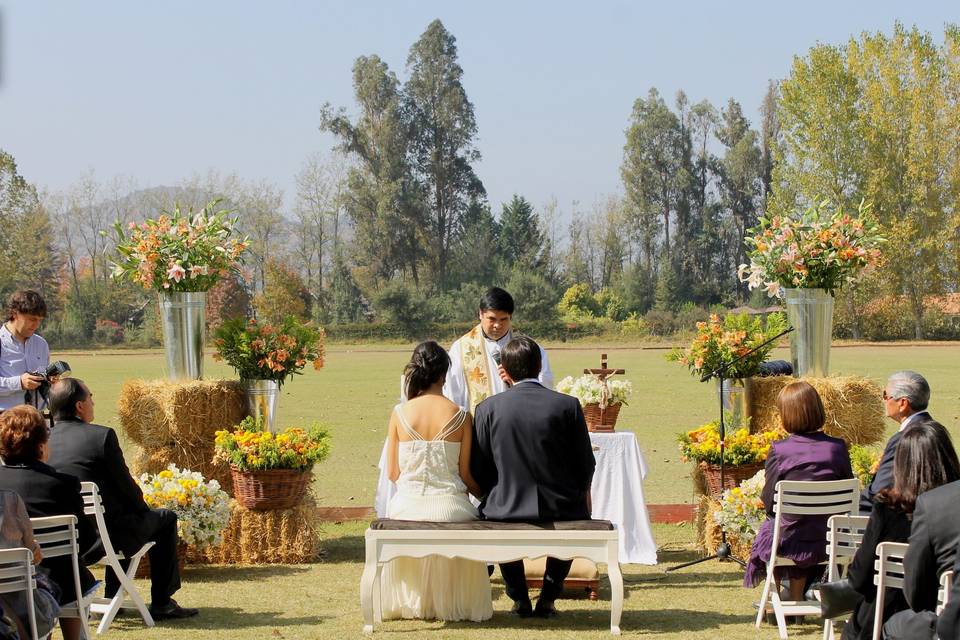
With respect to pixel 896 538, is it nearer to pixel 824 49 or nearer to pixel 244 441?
pixel 244 441

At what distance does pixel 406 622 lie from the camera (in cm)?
702

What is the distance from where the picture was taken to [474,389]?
9.24m

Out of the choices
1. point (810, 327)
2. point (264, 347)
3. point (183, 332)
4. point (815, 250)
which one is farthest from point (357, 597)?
point (815, 250)

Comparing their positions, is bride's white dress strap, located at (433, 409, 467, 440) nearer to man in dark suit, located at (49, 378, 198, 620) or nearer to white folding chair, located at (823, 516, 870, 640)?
man in dark suit, located at (49, 378, 198, 620)

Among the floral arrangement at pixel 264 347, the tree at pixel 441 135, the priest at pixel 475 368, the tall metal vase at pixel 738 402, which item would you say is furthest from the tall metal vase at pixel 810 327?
the tree at pixel 441 135

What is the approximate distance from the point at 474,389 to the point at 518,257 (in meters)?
71.0

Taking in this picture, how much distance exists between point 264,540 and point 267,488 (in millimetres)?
430

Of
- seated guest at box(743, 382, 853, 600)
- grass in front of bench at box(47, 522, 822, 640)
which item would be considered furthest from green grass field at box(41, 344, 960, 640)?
seated guest at box(743, 382, 853, 600)

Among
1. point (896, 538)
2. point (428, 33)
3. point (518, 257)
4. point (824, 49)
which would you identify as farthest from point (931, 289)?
point (896, 538)

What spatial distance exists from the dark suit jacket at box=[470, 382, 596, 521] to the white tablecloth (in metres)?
2.23

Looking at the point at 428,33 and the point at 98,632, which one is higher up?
the point at 428,33

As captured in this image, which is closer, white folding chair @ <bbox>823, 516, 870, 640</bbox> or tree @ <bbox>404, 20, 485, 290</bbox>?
white folding chair @ <bbox>823, 516, 870, 640</bbox>

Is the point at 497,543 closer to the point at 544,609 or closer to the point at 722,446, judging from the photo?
the point at 544,609

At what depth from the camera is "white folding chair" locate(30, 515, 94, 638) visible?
5.58 meters
